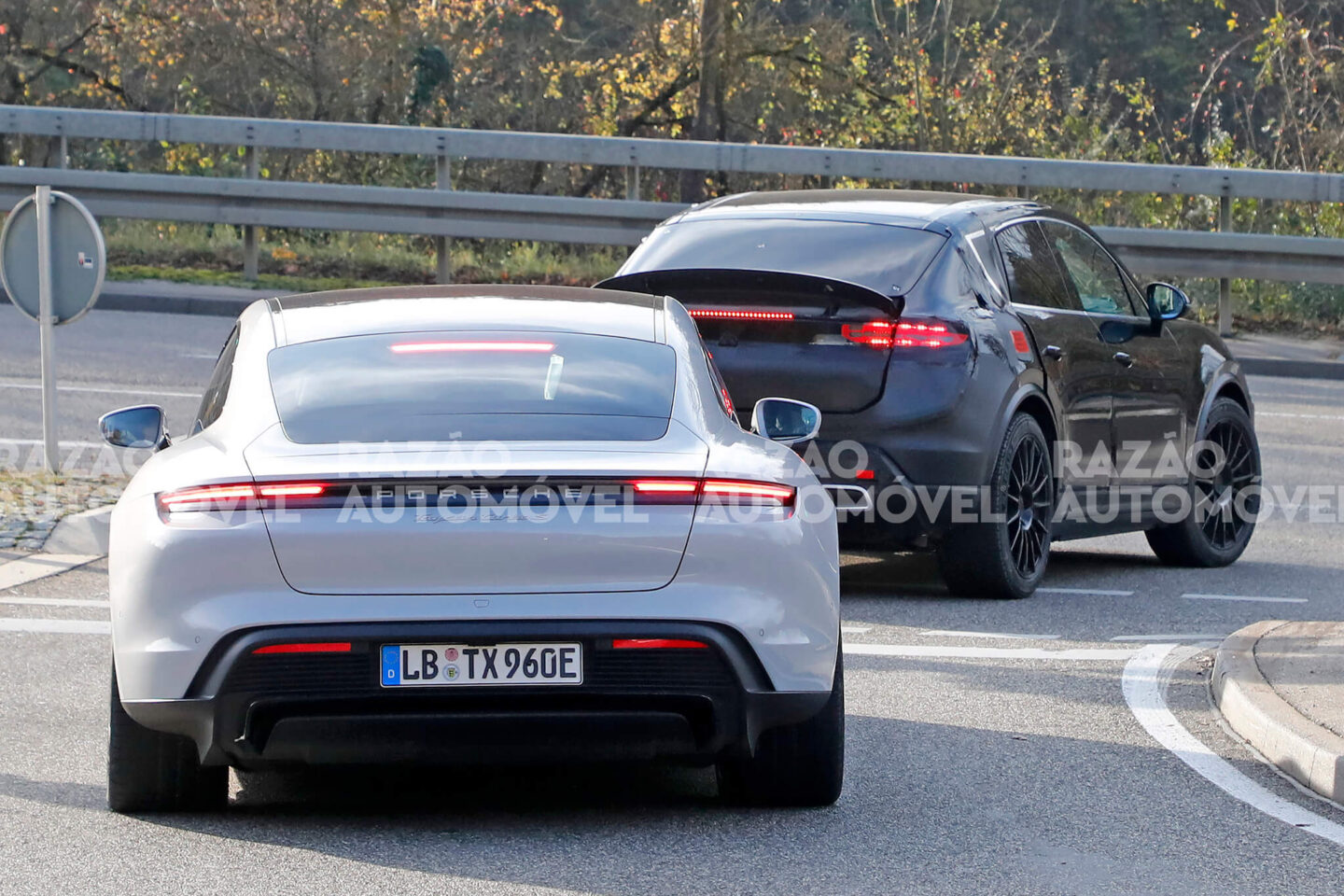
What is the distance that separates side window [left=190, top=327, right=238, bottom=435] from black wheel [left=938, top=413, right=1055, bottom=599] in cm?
355

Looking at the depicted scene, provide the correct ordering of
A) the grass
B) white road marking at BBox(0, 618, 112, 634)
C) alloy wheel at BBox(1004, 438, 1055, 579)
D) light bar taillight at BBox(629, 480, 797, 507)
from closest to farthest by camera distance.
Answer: light bar taillight at BBox(629, 480, 797, 507), white road marking at BBox(0, 618, 112, 634), alloy wheel at BBox(1004, 438, 1055, 579), the grass

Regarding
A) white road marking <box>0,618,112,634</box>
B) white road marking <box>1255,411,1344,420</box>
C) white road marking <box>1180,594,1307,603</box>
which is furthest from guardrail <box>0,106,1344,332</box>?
white road marking <box>0,618,112,634</box>

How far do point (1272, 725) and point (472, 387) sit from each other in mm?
2582

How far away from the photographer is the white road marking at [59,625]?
25.1 feet

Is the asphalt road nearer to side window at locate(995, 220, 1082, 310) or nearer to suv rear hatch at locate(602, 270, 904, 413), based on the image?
suv rear hatch at locate(602, 270, 904, 413)

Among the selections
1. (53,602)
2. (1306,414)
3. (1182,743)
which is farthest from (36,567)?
(1306,414)

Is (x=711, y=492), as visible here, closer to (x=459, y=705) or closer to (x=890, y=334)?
(x=459, y=705)

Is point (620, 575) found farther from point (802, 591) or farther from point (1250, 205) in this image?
point (1250, 205)

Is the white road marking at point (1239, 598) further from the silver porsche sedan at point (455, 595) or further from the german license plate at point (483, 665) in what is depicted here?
the german license plate at point (483, 665)

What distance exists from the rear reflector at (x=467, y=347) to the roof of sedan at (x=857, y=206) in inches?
140

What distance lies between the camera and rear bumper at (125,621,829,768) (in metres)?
4.65

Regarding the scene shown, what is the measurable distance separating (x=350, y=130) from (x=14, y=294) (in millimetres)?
7695

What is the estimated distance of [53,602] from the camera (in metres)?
8.23

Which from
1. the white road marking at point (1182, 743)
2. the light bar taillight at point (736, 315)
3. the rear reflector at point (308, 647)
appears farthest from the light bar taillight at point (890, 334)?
the rear reflector at point (308, 647)
